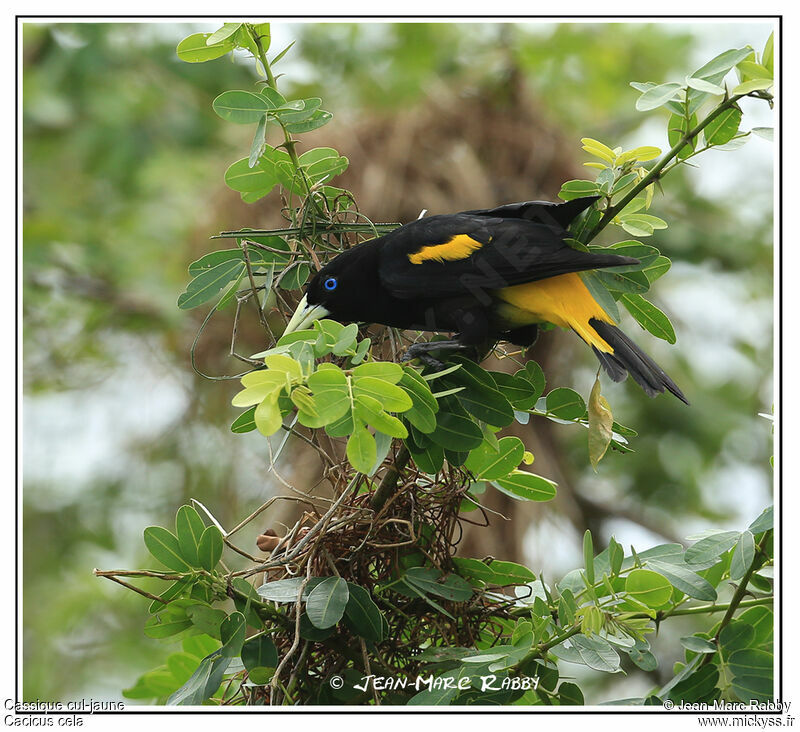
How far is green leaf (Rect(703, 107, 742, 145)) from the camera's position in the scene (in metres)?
1.41

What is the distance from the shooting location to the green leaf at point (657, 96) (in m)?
1.33

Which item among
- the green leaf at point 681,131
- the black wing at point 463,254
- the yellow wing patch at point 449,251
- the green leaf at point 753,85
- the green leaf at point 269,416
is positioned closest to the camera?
the green leaf at point 269,416

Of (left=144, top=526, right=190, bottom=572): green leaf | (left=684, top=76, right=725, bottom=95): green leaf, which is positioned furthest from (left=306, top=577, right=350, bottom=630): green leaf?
(left=684, top=76, right=725, bottom=95): green leaf

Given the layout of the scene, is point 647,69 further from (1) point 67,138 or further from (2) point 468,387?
(2) point 468,387

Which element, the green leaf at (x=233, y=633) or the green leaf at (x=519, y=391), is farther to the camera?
the green leaf at (x=519, y=391)

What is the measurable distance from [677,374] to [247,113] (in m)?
3.58

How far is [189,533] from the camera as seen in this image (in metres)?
1.38

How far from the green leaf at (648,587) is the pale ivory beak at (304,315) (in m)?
0.75

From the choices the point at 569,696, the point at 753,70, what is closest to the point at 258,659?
the point at 569,696

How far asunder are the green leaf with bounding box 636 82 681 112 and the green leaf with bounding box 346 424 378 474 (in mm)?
654

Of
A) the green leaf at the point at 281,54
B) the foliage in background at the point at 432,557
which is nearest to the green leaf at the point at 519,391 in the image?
the foliage in background at the point at 432,557

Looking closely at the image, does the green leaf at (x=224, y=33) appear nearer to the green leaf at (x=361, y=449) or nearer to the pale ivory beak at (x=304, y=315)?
the pale ivory beak at (x=304, y=315)

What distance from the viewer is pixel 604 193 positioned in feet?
4.94

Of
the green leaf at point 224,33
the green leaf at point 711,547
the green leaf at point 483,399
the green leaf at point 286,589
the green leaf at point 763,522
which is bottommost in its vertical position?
the green leaf at point 286,589
